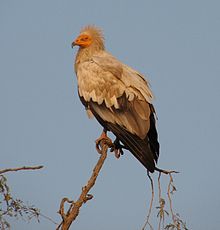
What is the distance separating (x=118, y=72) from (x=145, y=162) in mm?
1989

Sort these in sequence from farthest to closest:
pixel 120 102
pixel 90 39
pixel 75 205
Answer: pixel 90 39 < pixel 120 102 < pixel 75 205

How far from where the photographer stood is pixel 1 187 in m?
6.46

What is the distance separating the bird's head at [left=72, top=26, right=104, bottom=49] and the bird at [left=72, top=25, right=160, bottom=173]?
56 centimetres

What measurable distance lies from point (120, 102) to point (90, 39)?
2.09 metres

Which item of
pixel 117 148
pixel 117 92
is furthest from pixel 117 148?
pixel 117 92

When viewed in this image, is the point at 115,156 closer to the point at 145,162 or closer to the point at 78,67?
the point at 145,162

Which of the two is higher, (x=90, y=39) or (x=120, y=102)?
(x=90, y=39)

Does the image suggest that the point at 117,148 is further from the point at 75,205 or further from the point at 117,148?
the point at 75,205

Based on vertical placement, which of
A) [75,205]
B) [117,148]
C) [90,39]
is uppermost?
[90,39]

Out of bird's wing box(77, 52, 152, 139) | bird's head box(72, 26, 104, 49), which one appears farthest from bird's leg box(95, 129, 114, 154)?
bird's head box(72, 26, 104, 49)

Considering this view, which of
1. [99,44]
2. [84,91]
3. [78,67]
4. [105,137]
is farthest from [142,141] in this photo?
[99,44]

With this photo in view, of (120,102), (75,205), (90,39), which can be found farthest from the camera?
(90,39)

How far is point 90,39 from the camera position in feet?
34.9

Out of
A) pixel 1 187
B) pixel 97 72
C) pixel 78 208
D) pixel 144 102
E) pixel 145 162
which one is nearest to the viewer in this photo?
pixel 78 208
